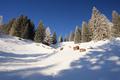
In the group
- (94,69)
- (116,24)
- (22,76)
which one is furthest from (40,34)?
(22,76)

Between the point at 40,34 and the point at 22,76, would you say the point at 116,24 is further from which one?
the point at 22,76

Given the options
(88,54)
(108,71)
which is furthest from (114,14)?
(108,71)

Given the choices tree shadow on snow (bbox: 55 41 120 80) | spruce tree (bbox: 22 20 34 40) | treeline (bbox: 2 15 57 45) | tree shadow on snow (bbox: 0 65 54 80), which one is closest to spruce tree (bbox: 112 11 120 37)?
treeline (bbox: 2 15 57 45)

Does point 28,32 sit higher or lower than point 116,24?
lower

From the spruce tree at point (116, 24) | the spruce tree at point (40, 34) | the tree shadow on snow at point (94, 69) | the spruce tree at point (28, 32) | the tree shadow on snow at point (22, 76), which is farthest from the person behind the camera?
the spruce tree at point (40, 34)

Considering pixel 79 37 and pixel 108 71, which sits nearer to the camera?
pixel 108 71

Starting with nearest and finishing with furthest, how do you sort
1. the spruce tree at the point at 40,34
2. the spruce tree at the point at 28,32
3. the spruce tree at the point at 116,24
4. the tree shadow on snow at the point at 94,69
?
the tree shadow on snow at the point at 94,69
the spruce tree at the point at 116,24
the spruce tree at the point at 28,32
the spruce tree at the point at 40,34

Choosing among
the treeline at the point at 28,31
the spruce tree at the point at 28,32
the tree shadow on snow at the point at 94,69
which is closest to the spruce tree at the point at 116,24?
the treeline at the point at 28,31

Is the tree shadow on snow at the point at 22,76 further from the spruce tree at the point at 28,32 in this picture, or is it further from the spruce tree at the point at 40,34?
the spruce tree at the point at 28,32

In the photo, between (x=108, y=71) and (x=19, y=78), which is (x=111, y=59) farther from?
(x=19, y=78)

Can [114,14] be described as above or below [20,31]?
above

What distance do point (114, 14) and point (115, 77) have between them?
48940 mm

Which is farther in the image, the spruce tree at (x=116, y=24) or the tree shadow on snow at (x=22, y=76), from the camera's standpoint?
the spruce tree at (x=116, y=24)

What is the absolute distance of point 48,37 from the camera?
67438mm
